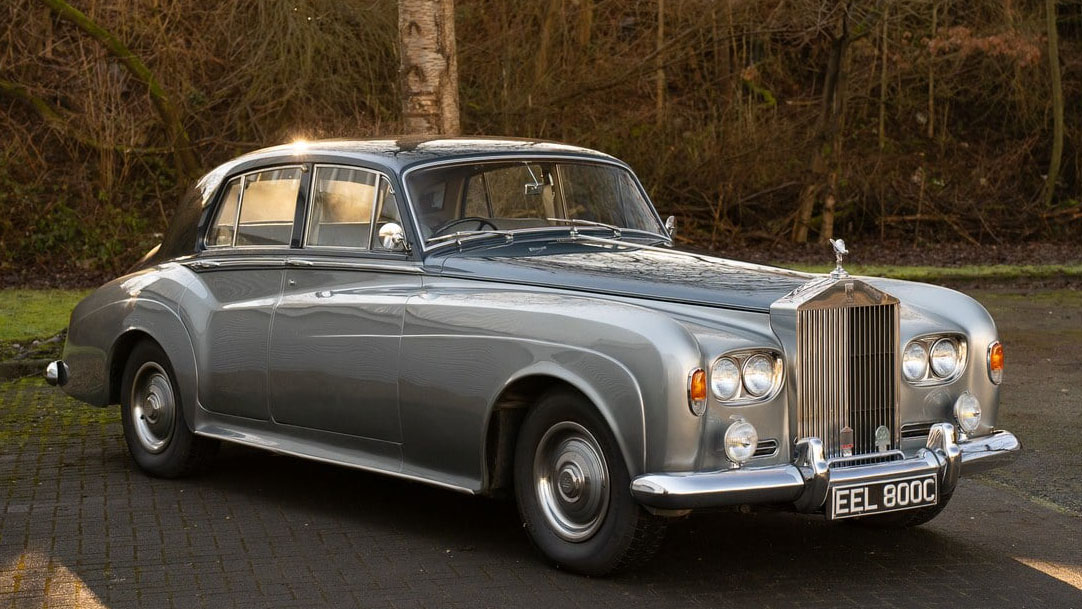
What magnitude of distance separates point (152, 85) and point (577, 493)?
54.7 feet

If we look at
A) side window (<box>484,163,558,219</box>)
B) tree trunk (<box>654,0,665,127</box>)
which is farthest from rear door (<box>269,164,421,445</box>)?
tree trunk (<box>654,0,665,127</box>)

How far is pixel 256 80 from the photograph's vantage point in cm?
2134

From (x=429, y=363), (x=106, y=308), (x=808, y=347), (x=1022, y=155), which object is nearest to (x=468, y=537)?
(x=429, y=363)

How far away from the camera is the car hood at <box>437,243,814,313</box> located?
535 centimetres

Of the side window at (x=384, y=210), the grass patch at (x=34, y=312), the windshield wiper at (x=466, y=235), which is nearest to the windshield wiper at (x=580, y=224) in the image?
the windshield wiper at (x=466, y=235)

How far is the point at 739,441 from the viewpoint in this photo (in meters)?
5.02

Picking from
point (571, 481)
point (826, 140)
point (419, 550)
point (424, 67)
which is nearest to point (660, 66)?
point (826, 140)

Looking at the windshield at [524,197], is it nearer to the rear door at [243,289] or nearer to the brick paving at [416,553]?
the rear door at [243,289]

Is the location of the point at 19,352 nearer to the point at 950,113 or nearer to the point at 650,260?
the point at 650,260

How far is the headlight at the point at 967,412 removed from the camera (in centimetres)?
565

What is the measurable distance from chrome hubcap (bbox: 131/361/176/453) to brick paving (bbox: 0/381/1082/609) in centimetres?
22

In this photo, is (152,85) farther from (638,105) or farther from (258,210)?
(258,210)

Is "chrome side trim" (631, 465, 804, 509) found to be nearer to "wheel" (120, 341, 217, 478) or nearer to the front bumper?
the front bumper

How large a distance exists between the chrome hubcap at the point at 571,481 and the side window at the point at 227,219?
2.62m
